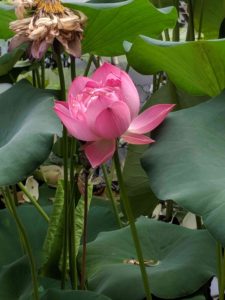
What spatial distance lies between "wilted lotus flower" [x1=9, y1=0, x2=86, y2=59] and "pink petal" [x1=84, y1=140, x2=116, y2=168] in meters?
0.12

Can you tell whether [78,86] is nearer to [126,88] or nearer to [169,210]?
[126,88]

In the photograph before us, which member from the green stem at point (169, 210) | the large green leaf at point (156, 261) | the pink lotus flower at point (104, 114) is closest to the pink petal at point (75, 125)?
the pink lotus flower at point (104, 114)

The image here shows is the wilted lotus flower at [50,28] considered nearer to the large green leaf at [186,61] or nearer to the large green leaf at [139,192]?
the large green leaf at [186,61]

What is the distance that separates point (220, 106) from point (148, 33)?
0.19 m

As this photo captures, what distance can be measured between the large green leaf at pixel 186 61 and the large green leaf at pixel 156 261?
228 mm

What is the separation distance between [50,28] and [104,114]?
139mm

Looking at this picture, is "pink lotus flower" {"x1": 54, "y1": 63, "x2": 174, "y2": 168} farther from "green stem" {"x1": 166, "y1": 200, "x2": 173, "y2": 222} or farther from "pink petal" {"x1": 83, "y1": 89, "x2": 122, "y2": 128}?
"green stem" {"x1": 166, "y1": 200, "x2": 173, "y2": 222}

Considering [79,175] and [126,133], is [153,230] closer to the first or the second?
[79,175]

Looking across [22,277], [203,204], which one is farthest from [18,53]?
[203,204]

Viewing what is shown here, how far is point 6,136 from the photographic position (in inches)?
28.9

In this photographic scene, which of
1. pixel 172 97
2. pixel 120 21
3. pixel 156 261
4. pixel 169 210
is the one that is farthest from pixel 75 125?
pixel 169 210

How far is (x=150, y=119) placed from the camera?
0.65 m

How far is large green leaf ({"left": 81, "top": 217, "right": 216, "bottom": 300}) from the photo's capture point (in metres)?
0.81

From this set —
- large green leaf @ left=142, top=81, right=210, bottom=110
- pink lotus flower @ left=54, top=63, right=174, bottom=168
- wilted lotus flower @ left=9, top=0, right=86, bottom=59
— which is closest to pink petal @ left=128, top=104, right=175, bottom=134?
pink lotus flower @ left=54, top=63, right=174, bottom=168
